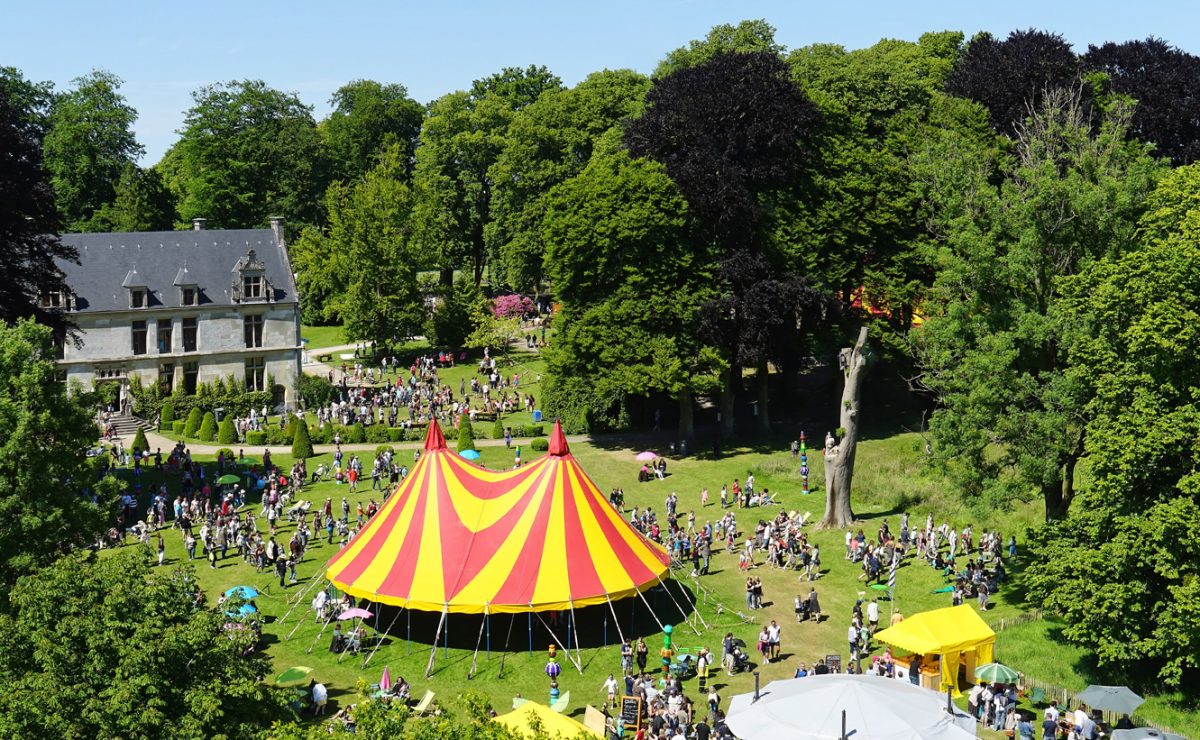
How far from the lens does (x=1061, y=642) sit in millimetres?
35469

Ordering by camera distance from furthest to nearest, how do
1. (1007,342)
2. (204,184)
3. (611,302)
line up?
Answer: 1. (204,184)
2. (611,302)
3. (1007,342)

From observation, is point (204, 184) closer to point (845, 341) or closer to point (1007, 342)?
point (845, 341)

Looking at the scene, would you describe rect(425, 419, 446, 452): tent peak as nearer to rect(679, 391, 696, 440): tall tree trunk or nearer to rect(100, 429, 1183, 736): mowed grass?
rect(100, 429, 1183, 736): mowed grass

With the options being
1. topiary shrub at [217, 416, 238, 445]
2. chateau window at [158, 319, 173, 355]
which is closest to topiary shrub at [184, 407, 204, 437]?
topiary shrub at [217, 416, 238, 445]

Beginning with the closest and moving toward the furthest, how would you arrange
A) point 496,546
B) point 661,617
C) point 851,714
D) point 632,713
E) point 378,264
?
A: point 851,714 → point 632,713 → point 496,546 → point 661,617 → point 378,264

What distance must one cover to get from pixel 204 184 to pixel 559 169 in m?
31.1

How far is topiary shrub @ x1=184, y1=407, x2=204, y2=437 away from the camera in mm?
62906

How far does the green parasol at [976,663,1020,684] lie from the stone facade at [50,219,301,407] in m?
47.9

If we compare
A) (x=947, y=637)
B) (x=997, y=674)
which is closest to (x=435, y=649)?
(x=947, y=637)

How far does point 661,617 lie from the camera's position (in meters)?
38.9

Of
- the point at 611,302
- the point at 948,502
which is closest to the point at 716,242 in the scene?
the point at 611,302

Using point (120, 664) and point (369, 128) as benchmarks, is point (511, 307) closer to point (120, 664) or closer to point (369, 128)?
point (369, 128)

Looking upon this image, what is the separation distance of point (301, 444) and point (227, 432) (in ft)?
17.0

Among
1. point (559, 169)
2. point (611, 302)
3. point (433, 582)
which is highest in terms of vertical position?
point (559, 169)
